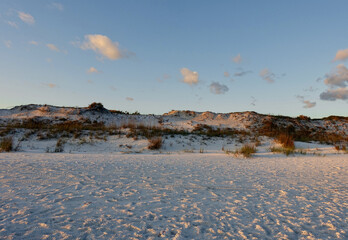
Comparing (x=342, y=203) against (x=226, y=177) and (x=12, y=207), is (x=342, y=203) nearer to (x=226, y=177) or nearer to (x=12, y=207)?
(x=226, y=177)

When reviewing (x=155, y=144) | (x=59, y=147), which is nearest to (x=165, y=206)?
(x=155, y=144)

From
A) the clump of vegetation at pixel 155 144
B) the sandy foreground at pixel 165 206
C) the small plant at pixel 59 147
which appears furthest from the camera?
the clump of vegetation at pixel 155 144

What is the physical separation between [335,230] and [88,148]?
32.2ft

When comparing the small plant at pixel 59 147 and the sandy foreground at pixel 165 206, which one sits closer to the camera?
the sandy foreground at pixel 165 206

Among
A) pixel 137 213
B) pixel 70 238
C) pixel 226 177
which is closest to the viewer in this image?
pixel 70 238

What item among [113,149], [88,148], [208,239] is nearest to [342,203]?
[208,239]

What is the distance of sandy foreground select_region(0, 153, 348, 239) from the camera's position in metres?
2.11

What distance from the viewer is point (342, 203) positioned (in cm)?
307

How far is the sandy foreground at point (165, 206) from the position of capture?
211cm

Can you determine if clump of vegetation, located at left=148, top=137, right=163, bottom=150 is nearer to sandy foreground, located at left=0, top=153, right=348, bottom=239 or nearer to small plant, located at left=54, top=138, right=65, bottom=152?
small plant, located at left=54, top=138, right=65, bottom=152

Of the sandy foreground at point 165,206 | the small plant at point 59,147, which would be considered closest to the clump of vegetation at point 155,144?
the small plant at point 59,147

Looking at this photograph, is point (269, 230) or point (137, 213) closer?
point (269, 230)

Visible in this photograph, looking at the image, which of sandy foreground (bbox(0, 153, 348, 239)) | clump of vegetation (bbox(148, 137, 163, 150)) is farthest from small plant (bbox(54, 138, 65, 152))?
sandy foreground (bbox(0, 153, 348, 239))

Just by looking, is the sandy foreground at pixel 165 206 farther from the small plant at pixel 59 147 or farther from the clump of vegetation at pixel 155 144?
the clump of vegetation at pixel 155 144
